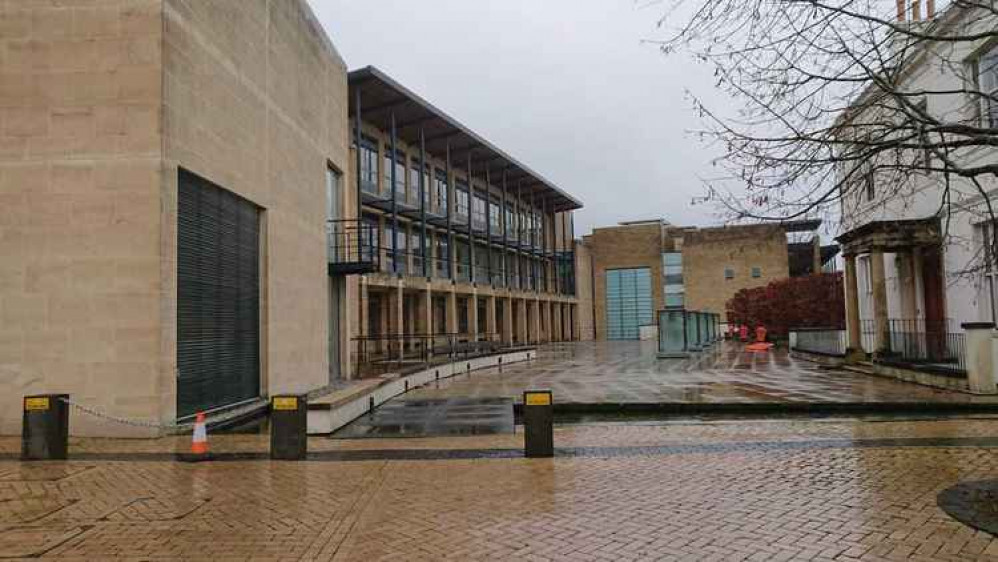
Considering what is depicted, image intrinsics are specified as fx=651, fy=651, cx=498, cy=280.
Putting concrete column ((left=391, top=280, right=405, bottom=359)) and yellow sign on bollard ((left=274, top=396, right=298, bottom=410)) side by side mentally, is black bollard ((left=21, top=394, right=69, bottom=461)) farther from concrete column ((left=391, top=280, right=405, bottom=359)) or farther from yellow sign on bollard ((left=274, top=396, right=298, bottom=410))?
concrete column ((left=391, top=280, right=405, bottom=359))

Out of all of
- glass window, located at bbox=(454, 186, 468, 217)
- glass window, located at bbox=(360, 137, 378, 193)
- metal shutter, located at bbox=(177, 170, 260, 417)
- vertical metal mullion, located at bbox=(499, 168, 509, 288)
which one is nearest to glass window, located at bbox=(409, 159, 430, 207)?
glass window, located at bbox=(360, 137, 378, 193)

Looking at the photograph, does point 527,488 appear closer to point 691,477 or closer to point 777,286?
point 691,477

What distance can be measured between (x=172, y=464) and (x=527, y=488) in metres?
4.60

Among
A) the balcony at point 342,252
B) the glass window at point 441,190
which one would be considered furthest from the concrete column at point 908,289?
the glass window at point 441,190

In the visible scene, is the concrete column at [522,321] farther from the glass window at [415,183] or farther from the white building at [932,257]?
the white building at [932,257]

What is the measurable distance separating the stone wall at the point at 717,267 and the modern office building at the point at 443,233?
1102 centimetres

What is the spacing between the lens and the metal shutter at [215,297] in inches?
433

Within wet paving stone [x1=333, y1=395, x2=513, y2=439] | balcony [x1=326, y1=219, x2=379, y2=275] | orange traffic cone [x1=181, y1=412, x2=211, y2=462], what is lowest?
wet paving stone [x1=333, y1=395, x2=513, y2=439]

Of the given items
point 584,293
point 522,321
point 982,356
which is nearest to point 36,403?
point 982,356

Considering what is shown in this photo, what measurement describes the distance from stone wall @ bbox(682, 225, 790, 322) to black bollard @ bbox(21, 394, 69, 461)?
2153 inches

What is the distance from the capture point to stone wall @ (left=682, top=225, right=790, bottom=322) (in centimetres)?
5719

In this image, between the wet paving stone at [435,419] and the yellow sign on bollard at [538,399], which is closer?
the yellow sign on bollard at [538,399]

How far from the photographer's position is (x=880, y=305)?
737 inches

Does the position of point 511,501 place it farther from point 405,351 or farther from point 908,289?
point 405,351
